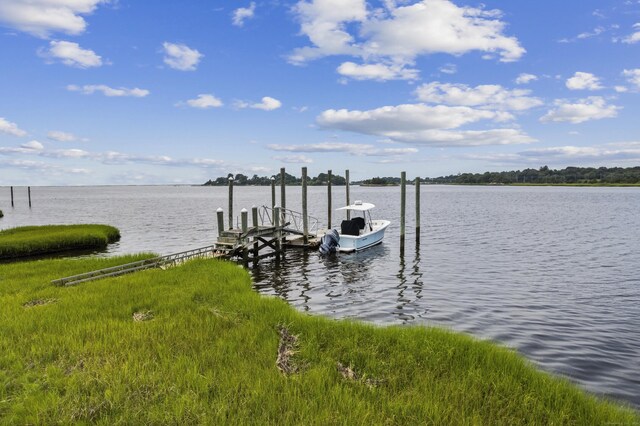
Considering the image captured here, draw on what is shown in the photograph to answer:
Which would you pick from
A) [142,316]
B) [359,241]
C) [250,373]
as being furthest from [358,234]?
[250,373]

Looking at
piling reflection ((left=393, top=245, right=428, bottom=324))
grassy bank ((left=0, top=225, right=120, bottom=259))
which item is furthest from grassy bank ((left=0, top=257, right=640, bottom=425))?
grassy bank ((left=0, top=225, right=120, bottom=259))

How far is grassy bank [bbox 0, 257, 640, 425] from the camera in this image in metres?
5.88

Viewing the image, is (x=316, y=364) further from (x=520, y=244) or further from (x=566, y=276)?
(x=520, y=244)

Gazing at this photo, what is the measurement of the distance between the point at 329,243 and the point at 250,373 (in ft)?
66.9

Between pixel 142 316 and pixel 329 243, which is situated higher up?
pixel 142 316

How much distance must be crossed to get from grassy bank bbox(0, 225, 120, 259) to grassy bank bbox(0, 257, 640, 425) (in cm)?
1943

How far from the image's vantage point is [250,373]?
7.06 m

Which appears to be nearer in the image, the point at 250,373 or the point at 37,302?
the point at 250,373

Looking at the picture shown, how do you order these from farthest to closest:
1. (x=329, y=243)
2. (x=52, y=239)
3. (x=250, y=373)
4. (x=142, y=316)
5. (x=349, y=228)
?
(x=52, y=239), (x=349, y=228), (x=329, y=243), (x=142, y=316), (x=250, y=373)

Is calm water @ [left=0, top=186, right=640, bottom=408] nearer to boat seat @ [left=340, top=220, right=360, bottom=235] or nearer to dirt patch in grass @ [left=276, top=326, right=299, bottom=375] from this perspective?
boat seat @ [left=340, top=220, right=360, bottom=235]

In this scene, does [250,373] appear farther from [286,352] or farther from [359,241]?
[359,241]

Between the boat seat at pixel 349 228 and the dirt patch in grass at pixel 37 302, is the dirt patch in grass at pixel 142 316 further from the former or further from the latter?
the boat seat at pixel 349 228

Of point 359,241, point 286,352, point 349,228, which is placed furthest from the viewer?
point 349,228

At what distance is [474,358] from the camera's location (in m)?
8.02
